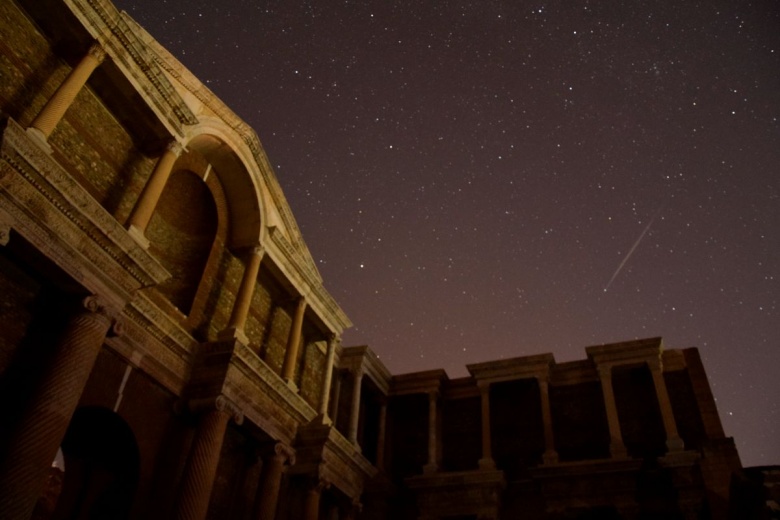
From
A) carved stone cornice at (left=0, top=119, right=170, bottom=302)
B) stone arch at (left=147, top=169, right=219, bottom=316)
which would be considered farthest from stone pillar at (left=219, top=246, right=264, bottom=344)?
carved stone cornice at (left=0, top=119, right=170, bottom=302)

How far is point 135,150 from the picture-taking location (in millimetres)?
12445

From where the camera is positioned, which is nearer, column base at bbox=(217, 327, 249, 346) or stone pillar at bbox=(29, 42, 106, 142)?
stone pillar at bbox=(29, 42, 106, 142)

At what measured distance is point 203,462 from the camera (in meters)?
11.0

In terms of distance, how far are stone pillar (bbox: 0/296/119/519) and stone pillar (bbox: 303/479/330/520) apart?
6.79 m

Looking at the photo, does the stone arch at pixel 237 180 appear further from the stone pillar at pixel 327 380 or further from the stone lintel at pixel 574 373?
the stone lintel at pixel 574 373

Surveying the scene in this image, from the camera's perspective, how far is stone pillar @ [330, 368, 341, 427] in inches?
709

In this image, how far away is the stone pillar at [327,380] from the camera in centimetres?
1528

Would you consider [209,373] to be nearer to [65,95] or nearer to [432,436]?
[65,95]

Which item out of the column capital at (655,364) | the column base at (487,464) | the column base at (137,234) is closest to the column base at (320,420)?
the column base at (487,464)

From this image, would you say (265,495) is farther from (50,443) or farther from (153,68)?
(153,68)

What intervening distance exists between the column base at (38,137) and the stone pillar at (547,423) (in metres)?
14.1

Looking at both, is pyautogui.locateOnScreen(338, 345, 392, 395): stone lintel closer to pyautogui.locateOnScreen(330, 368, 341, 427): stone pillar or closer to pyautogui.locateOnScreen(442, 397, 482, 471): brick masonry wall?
pyautogui.locateOnScreen(330, 368, 341, 427): stone pillar

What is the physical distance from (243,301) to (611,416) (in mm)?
10592

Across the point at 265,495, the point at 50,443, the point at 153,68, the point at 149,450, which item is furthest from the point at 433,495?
the point at 153,68
